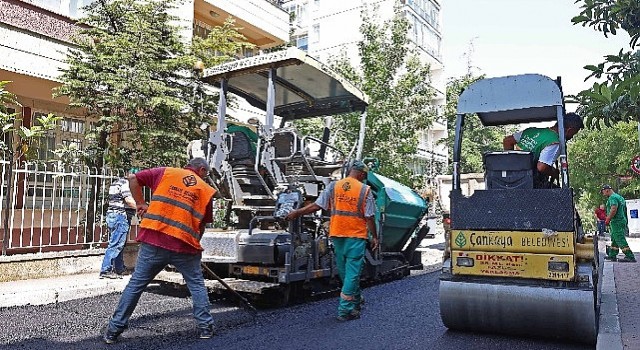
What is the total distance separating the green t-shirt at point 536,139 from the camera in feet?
15.7

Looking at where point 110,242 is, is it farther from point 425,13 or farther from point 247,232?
point 425,13

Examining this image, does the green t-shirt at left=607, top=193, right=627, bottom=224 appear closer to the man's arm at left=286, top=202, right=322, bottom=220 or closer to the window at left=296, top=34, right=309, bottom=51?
the man's arm at left=286, top=202, right=322, bottom=220

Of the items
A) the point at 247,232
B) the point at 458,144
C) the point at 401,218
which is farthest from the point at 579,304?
the point at 401,218

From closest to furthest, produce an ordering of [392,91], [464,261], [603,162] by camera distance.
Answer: [464,261], [392,91], [603,162]

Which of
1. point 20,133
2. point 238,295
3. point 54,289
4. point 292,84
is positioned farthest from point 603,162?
point 54,289

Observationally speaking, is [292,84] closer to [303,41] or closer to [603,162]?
[603,162]

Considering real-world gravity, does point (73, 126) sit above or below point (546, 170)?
above

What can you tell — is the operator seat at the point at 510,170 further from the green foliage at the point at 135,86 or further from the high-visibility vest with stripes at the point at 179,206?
the green foliage at the point at 135,86

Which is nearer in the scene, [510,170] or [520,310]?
[520,310]

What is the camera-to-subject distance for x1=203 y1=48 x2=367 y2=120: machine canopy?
6.29 meters

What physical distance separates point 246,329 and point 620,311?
12.6 ft

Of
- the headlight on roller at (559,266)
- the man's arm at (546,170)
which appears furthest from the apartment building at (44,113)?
the headlight on roller at (559,266)

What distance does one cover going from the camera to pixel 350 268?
5.29 metres

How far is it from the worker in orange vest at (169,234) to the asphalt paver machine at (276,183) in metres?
1.14
